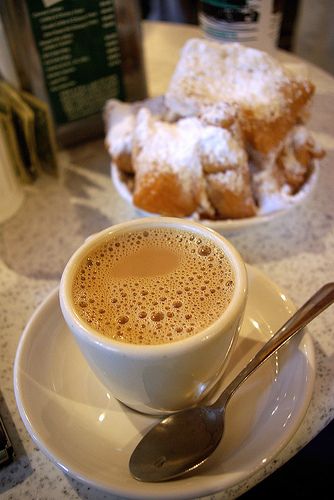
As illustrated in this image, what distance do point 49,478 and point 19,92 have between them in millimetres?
712

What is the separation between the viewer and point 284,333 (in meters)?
0.54

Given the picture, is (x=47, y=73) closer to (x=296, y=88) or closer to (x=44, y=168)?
(x=44, y=168)

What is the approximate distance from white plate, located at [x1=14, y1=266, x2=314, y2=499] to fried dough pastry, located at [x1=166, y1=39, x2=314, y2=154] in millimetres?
293

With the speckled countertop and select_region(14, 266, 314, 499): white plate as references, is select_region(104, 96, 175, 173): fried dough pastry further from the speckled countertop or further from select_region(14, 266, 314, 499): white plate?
select_region(14, 266, 314, 499): white plate

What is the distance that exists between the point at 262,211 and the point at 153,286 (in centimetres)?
34

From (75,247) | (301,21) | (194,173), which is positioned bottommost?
(301,21)

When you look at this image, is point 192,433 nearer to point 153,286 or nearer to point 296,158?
point 153,286

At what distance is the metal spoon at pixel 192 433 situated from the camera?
1.54 feet

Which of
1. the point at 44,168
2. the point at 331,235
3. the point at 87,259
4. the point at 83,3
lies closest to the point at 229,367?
the point at 87,259

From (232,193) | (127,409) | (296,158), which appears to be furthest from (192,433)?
(296,158)

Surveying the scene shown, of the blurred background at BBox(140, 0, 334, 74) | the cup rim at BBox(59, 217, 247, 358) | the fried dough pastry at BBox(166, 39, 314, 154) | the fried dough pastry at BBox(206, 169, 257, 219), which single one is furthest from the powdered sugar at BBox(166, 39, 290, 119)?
the blurred background at BBox(140, 0, 334, 74)

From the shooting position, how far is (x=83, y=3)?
36.1 inches

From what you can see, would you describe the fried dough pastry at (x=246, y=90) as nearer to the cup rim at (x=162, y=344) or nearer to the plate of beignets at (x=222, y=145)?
the plate of beignets at (x=222, y=145)

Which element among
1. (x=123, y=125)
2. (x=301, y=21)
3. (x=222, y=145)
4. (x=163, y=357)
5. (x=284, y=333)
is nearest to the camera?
(x=163, y=357)
